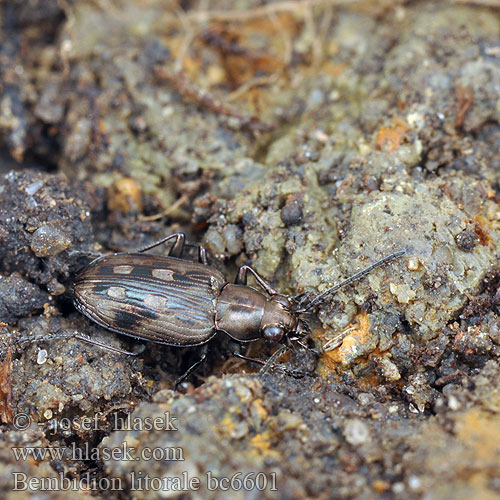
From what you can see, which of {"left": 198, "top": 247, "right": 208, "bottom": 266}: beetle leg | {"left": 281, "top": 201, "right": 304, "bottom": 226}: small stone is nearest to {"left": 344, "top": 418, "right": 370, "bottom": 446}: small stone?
{"left": 281, "top": 201, "right": 304, "bottom": 226}: small stone

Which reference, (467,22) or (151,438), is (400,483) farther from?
(467,22)

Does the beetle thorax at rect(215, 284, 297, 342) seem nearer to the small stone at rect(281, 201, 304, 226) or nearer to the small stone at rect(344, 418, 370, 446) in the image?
the small stone at rect(281, 201, 304, 226)

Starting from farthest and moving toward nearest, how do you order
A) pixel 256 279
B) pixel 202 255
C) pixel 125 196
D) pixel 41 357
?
pixel 125 196
pixel 202 255
pixel 256 279
pixel 41 357

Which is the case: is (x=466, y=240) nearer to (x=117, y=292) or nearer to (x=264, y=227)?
(x=264, y=227)

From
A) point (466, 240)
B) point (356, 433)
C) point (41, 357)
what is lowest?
point (41, 357)

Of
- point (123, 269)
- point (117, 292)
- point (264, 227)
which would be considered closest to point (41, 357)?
point (117, 292)

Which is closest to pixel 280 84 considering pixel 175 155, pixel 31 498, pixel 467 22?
pixel 175 155

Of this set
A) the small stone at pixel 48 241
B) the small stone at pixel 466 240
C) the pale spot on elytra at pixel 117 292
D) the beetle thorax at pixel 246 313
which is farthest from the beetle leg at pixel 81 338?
the small stone at pixel 466 240

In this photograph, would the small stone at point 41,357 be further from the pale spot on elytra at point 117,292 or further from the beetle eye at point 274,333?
the beetle eye at point 274,333
